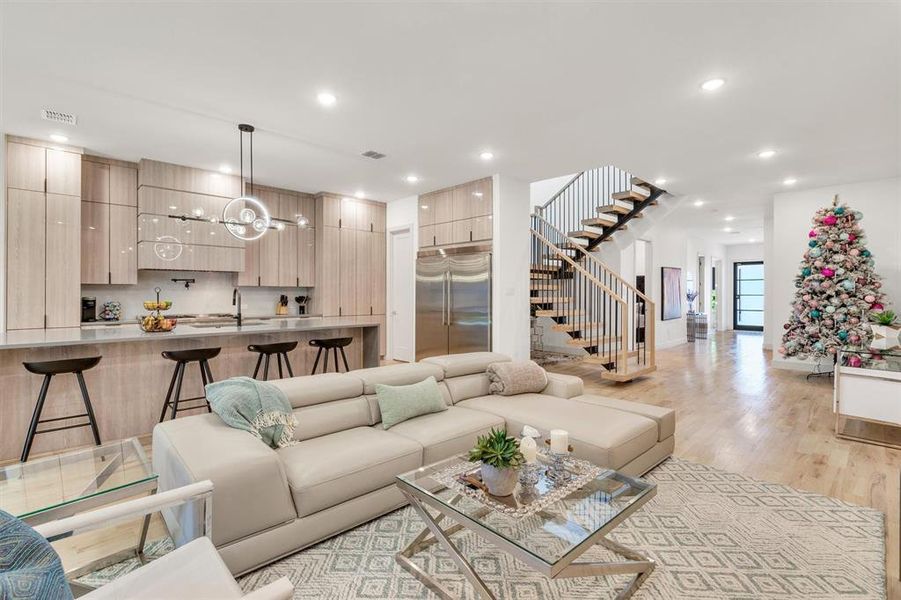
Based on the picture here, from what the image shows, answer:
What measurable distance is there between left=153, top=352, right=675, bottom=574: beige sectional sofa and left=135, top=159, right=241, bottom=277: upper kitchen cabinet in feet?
11.8

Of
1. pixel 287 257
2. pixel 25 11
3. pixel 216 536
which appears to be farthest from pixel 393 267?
pixel 216 536

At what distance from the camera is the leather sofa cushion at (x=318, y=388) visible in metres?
2.69

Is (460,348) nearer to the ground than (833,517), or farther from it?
farther from it

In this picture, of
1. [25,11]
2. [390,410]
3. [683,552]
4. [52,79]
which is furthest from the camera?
[52,79]

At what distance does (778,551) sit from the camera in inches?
83.9

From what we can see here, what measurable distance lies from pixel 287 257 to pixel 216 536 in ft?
17.6

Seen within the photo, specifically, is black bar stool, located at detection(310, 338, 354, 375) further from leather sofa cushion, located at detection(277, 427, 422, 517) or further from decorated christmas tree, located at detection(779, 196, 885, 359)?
decorated christmas tree, located at detection(779, 196, 885, 359)

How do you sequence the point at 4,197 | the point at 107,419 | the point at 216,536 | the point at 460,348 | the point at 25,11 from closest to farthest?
the point at 216,536 < the point at 25,11 < the point at 107,419 < the point at 4,197 < the point at 460,348

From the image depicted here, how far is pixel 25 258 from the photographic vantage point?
4395mm

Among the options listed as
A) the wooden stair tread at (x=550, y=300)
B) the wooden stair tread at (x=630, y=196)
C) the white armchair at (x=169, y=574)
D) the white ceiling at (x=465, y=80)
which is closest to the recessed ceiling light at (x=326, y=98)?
the white ceiling at (x=465, y=80)

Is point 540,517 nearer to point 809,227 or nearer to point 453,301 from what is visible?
point 453,301

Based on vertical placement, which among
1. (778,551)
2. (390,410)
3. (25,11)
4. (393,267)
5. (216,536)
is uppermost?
(25,11)

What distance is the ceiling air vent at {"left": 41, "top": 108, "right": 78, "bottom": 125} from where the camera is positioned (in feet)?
12.4

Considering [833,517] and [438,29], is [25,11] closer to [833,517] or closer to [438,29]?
[438,29]
